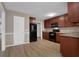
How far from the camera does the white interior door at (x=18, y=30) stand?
6534 mm

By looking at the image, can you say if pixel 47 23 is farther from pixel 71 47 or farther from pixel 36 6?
pixel 71 47

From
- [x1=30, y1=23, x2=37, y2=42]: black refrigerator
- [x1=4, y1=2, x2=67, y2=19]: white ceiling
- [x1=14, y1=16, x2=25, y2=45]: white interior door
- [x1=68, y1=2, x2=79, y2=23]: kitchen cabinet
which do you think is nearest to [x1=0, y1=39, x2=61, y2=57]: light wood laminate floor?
[x1=14, y1=16, x2=25, y2=45]: white interior door

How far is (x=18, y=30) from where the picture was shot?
669 centimetres

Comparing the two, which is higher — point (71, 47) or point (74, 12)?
point (74, 12)

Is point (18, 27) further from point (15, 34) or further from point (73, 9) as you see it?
point (73, 9)

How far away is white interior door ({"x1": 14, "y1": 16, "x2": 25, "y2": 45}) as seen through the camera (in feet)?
21.4

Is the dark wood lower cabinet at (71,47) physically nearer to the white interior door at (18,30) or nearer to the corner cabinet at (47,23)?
the white interior door at (18,30)

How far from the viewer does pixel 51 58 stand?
358cm

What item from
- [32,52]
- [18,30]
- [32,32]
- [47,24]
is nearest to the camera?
[32,52]

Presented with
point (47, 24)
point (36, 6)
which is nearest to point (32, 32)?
point (47, 24)

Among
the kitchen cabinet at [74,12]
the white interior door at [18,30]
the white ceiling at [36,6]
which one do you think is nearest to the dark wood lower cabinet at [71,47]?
the kitchen cabinet at [74,12]

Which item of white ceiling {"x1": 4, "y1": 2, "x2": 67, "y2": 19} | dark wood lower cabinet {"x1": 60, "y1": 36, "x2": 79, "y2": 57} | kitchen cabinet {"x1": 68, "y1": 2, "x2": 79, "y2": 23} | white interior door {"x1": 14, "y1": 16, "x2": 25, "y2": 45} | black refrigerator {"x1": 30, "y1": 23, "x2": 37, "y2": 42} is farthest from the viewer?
black refrigerator {"x1": 30, "y1": 23, "x2": 37, "y2": 42}

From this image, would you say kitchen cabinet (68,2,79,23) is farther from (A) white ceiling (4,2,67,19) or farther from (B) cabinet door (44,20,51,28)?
(B) cabinet door (44,20,51,28)

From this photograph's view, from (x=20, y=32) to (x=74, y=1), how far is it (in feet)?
14.4
